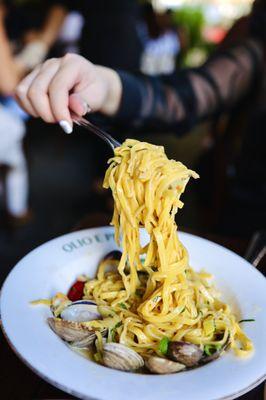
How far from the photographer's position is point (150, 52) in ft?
16.5

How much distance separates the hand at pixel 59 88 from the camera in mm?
1116

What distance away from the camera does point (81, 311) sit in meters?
0.98

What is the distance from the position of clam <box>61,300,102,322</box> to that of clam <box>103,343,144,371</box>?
0.38 ft

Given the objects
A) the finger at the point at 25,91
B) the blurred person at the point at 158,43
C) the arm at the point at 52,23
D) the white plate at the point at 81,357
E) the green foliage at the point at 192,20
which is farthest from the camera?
the green foliage at the point at 192,20

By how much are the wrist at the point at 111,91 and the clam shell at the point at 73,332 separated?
76cm

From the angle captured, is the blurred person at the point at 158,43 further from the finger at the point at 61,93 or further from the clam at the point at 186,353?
the clam at the point at 186,353

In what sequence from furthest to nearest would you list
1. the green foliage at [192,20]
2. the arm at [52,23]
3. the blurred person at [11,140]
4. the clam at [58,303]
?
the green foliage at [192,20] < the arm at [52,23] < the blurred person at [11,140] < the clam at [58,303]

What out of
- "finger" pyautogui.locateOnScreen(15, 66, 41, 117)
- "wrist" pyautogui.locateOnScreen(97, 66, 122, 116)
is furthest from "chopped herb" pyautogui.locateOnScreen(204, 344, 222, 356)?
"wrist" pyautogui.locateOnScreen(97, 66, 122, 116)

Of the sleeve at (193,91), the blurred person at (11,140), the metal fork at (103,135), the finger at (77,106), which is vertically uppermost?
the finger at (77,106)

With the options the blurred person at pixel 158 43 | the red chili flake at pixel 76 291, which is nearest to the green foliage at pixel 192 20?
the blurred person at pixel 158 43

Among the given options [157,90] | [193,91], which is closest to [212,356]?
[157,90]

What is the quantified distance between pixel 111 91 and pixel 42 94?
390 millimetres

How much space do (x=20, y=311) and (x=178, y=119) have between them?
4.03 feet

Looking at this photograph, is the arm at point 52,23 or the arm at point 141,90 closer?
the arm at point 141,90
